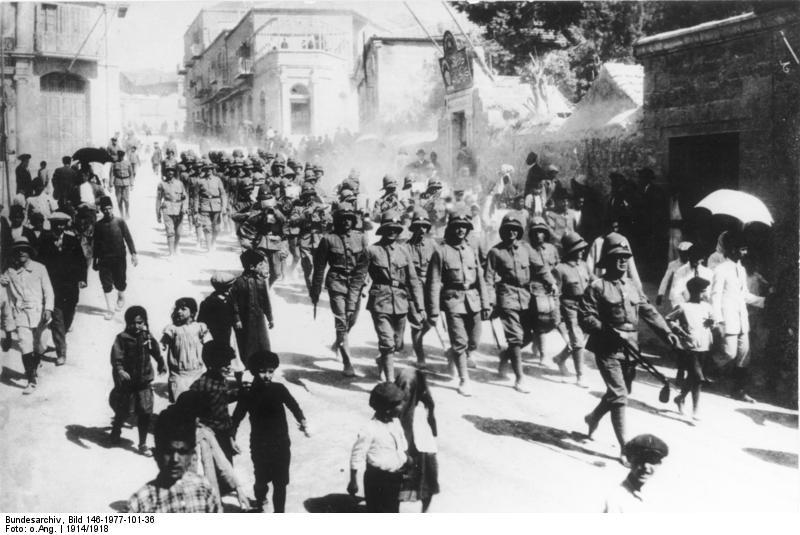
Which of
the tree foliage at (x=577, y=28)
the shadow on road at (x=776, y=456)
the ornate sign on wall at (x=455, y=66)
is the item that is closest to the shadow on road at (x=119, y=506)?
the shadow on road at (x=776, y=456)

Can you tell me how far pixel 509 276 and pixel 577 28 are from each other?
1475cm

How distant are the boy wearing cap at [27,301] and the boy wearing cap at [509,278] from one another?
14.6 ft

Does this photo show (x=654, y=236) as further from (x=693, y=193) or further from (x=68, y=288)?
(x=68, y=288)

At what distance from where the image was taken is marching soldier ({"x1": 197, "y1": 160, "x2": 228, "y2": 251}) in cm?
1159

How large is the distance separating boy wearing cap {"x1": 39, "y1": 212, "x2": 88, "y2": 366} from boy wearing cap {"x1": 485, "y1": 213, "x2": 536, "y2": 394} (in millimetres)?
4354

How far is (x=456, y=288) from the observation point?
7.50 m

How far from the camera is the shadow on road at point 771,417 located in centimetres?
676

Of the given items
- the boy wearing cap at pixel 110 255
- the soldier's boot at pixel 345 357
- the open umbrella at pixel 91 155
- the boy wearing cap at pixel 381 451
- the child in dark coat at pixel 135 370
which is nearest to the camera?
the boy wearing cap at pixel 381 451

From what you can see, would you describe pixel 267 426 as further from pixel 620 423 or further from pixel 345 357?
pixel 620 423

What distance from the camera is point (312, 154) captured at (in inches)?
683

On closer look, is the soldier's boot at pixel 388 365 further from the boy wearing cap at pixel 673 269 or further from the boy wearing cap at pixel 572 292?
the boy wearing cap at pixel 673 269

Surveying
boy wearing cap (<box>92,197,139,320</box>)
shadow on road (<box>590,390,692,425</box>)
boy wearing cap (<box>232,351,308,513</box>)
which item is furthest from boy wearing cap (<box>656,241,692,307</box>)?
boy wearing cap (<box>92,197,139,320</box>)

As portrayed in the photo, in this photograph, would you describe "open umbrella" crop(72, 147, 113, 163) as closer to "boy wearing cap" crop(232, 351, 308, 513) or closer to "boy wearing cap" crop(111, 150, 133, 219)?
"boy wearing cap" crop(111, 150, 133, 219)

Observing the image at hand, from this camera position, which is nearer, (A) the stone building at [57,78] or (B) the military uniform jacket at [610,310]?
(B) the military uniform jacket at [610,310]
